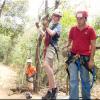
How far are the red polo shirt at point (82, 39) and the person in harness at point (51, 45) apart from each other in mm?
620

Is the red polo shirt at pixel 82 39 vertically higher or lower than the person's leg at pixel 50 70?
higher

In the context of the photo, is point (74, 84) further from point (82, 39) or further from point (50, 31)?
point (50, 31)

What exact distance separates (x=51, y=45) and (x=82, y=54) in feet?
3.21

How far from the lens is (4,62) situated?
32969mm

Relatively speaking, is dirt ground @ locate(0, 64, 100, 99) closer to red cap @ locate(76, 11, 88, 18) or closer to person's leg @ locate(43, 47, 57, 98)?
person's leg @ locate(43, 47, 57, 98)

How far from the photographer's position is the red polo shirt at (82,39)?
229 inches

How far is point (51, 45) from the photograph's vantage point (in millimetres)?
6738

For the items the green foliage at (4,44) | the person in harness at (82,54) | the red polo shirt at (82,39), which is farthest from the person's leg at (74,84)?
the green foliage at (4,44)

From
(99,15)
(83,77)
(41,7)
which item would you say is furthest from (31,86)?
(99,15)

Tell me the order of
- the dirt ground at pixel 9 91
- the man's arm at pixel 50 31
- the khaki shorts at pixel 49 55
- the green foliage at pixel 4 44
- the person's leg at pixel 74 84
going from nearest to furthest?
the person's leg at pixel 74 84
the man's arm at pixel 50 31
the khaki shorts at pixel 49 55
the dirt ground at pixel 9 91
the green foliage at pixel 4 44

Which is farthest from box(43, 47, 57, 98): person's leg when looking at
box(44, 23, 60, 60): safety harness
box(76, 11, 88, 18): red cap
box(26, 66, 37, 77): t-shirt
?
box(26, 66, 37, 77): t-shirt

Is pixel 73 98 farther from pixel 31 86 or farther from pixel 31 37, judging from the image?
pixel 31 37

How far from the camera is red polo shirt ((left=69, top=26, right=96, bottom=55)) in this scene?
583cm

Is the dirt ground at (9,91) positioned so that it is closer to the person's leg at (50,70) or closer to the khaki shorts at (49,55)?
the person's leg at (50,70)
